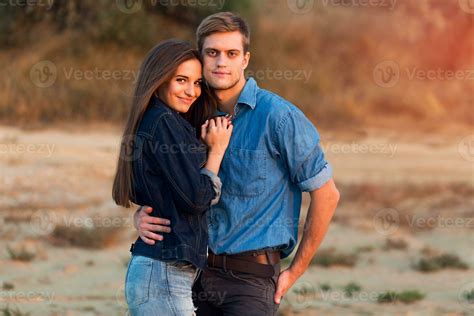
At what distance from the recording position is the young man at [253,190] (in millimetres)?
3576

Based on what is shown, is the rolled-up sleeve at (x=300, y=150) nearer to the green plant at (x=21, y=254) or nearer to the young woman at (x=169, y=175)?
the young woman at (x=169, y=175)

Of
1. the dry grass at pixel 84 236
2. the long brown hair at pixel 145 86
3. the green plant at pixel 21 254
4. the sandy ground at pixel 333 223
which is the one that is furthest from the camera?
the dry grass at pixel 84 236

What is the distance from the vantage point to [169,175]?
339 cm

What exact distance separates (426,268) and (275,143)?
607 cm

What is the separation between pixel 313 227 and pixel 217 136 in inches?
19.9

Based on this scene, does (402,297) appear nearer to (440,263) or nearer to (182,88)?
(440,263)

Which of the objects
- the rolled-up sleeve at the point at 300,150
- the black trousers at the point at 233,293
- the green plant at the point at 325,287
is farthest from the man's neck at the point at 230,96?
the green plant at the point at 325,287

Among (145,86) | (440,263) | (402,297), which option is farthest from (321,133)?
(145,86)

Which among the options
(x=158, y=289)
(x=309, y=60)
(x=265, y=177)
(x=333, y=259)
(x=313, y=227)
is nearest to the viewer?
(x=158, y=289)

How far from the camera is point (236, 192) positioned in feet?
11.9

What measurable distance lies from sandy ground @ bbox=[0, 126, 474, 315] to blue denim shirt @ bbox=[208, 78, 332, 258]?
3.92m

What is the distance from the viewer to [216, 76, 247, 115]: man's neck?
376 centimetres

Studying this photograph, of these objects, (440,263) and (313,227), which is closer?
(313,227)

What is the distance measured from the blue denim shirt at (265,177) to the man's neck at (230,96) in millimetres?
112
